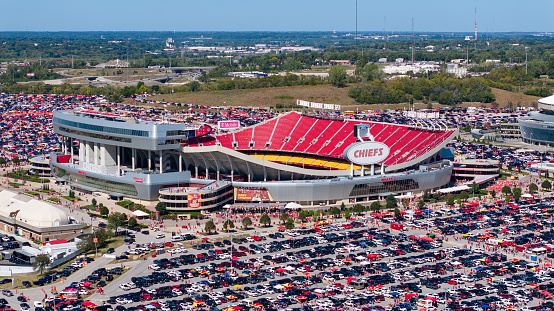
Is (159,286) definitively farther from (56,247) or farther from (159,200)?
(159,200)

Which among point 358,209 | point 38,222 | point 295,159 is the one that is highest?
point 295,159

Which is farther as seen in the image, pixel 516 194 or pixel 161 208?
pixel 516 194

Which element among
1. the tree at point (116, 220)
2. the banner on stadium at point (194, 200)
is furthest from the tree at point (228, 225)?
the tree at point (116, 220)

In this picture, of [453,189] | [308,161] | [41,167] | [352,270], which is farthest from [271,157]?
Result: [352,270]

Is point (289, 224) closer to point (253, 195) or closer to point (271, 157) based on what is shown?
point (253, 195)

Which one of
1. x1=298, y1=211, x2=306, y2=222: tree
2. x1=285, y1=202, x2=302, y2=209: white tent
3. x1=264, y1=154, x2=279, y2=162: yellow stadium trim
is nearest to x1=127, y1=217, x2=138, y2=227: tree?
x1=285, y1=202, x2=302, y2=209: white tent
